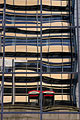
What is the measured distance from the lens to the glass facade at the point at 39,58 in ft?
41.4

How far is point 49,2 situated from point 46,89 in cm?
551

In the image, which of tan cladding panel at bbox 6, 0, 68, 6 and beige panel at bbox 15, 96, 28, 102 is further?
tan cladding panel at bbox 6, 0, 68, 6

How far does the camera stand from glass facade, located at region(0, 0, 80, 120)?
1263 cm

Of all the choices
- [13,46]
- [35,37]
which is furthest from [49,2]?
[13,46]

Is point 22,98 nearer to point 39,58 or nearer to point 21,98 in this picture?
point 21,98

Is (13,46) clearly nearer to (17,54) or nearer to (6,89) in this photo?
(17,54)

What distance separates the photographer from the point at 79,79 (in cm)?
1287

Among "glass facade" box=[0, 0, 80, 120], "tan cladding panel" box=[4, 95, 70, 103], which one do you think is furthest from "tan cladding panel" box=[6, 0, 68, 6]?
"tan cladding panel" box=[4, 95, 70, 103]

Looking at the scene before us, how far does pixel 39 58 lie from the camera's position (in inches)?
516

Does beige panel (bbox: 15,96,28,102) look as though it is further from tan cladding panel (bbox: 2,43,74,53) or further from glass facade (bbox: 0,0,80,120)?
tan cladding panel (bbox: 2,43,74,53)

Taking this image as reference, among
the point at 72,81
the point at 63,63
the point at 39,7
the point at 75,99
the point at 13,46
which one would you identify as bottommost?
the point at 75,99

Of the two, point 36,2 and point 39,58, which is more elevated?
point 36,2

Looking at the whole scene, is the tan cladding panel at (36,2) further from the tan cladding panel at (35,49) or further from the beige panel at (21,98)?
the beige panel at (21,98)

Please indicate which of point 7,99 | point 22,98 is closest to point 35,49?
point 22,98
